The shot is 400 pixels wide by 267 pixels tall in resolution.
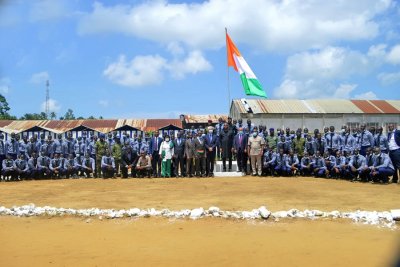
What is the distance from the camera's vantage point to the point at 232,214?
8.31 meters

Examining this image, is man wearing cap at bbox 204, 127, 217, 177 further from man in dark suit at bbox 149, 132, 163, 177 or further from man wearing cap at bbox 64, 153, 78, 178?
man wearing cap at bbox 64, 153, 78, 178

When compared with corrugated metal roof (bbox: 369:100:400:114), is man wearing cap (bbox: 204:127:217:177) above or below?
below

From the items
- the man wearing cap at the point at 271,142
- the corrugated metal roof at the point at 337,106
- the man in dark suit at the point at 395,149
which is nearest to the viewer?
the man in dark suit at the point at 395,149

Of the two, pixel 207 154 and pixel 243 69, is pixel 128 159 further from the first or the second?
pixel 243 69

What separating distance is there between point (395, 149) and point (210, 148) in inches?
250

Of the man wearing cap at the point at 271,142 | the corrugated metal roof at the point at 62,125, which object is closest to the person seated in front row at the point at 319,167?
the man wearing cap at the point at 271,142

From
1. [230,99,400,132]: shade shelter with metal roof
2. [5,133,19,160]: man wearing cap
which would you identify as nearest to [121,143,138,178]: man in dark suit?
[5,133,19,160]: man wearing cap

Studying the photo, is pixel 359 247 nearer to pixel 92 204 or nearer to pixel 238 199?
pixel 238 199

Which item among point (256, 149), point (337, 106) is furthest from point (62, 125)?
point (256, 149)

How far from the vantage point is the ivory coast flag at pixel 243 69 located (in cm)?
1912

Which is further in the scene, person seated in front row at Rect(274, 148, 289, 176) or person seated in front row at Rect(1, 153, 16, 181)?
person seated in front row at Rect(1, 153, 16, 181)

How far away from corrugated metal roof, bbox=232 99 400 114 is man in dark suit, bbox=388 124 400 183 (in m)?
17.8

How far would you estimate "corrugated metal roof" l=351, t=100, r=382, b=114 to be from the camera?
32812mm

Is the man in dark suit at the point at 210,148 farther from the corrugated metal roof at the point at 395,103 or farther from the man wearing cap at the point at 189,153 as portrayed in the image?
the corrugated metal roof at the point at 395,103
